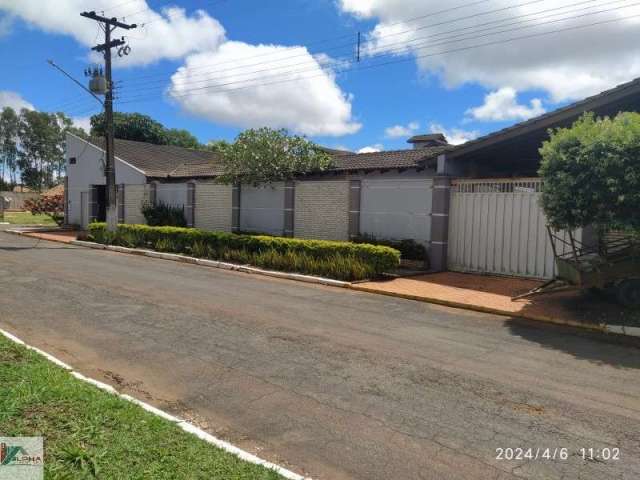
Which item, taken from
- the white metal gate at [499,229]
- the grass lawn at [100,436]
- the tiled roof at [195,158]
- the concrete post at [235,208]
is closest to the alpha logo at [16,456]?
the grass lawn at [100,436]

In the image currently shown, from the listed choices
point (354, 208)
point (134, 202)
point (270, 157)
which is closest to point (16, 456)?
point (354, 208)

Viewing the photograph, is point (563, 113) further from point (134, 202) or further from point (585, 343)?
point (134, 202)

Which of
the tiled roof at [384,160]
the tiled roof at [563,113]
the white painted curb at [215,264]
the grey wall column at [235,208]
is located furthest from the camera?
the grey wall column at [235,208]

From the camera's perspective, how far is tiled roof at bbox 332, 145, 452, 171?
1681cm

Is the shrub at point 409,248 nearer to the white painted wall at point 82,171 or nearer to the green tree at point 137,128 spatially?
the white painted wall at point 82,171

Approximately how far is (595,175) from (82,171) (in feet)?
93.2

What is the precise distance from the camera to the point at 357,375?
555 centimetres

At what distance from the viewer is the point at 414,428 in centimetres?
427

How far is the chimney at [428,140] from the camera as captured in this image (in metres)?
26.0

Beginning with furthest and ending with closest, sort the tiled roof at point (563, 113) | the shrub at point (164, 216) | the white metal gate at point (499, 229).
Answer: the shrub at point (164, 216), the white metal gate at point (499, 229), the tiled roof at point (563, 113)

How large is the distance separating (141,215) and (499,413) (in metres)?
22.7

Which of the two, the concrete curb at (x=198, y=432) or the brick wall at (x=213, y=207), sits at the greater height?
the brick wall at (x=213, y=207)

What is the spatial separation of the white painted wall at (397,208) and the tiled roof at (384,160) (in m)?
0.80

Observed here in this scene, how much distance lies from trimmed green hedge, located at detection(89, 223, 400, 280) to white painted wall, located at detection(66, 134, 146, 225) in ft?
32.1
